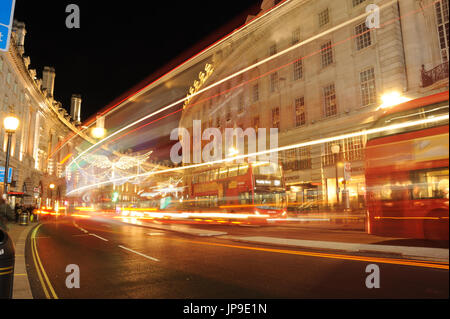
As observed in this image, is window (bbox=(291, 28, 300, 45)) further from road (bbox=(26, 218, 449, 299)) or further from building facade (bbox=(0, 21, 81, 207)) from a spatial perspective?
building facade (bbox=(0, 21, 81, 207))

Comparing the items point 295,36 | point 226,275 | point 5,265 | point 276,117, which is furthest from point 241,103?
point 5,265

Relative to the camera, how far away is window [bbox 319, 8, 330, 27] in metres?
27.5

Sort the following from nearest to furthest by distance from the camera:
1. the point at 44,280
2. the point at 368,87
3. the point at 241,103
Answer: the point at 44,280, the point at 368,87, the point at 241,103

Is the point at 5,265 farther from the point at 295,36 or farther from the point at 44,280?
the point at 295,36

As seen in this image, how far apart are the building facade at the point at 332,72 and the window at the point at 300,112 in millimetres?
101

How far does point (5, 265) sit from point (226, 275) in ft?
12.8

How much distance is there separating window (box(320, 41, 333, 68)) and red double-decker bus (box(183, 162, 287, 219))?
42.5 ft

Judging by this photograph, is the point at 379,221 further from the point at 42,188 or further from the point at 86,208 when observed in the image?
the point at 42,188

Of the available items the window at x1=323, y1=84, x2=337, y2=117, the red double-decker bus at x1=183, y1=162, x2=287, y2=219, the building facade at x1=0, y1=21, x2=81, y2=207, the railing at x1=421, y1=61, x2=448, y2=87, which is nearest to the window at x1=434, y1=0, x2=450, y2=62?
the railing at x1=421, y1=61, x2=448, y2=87

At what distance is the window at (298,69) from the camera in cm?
3028

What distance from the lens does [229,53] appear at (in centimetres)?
4125

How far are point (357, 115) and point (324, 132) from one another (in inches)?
130

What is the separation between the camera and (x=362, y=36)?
24.9 m
